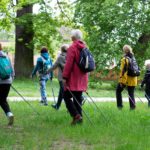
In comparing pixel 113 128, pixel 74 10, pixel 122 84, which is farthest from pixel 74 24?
pixel 113 128

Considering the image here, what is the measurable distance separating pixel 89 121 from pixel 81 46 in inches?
60.4

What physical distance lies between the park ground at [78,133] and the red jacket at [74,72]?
764mm

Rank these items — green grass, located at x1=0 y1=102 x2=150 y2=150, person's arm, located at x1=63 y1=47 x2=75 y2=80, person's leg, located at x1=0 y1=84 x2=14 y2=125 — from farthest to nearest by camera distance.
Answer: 1. person's leg, located at x1=0 y1=84 x2=14 y2=125
2. person's arm, located at x1=63 y1=47 x2=75 y2=80
3. green grass, located at x1=0 y1=102 x2=150 y2=150

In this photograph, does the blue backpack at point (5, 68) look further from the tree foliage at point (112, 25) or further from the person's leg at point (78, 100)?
the tree foliage at point (112, 25)

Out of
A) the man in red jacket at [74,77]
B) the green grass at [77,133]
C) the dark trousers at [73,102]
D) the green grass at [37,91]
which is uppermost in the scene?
the man in red jacket at [74,77]

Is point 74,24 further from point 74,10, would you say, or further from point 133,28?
Answer: point 133,28

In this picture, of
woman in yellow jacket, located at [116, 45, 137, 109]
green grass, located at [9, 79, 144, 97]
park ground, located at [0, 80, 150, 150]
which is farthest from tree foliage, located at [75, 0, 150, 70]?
park ground, located at [0, 80, 150, 150]

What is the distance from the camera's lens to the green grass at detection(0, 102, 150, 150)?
7258mm

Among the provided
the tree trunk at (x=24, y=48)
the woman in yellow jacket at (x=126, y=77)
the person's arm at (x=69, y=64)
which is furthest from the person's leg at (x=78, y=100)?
the tree trunk at (x=24, y=48)

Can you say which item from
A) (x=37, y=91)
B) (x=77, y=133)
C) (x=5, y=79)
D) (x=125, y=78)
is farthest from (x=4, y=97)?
(x=37, y=91)

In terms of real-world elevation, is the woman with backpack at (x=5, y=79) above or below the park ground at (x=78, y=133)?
above

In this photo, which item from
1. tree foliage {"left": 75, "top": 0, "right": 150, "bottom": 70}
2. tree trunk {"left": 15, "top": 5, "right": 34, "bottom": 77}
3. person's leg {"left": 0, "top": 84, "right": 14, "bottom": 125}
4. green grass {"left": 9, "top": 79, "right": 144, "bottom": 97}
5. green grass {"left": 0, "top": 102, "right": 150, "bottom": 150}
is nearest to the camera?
green grass {"left": 0, "top": 102, "right": 150, "bottom": 150}

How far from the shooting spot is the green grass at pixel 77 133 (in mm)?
7258

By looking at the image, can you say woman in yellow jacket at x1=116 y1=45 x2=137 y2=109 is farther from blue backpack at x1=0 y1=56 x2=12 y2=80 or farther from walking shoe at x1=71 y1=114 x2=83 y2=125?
blue backpack at x1=0 y1=56 x2=12 y2=80
